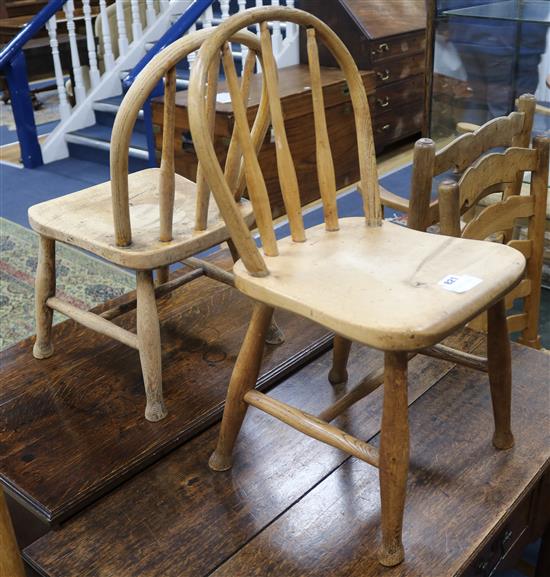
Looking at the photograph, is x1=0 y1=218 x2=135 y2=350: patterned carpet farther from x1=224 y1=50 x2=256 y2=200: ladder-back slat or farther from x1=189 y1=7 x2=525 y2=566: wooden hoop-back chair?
x1=189 y1=7 x2=525 y2=566: wooden hoop-back chair

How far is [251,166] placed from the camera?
3.70ft

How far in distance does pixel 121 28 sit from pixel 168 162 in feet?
11.4

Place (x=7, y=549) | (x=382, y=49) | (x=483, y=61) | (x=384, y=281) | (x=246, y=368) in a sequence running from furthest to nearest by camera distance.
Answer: (x=382, y=49) → (x=483, y=61) → (x=246, y=368) → (x=384, y=281) → (x=7, y=549)

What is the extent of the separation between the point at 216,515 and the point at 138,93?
73 cm

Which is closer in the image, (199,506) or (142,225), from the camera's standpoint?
(199,506)

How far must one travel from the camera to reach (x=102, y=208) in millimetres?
1578

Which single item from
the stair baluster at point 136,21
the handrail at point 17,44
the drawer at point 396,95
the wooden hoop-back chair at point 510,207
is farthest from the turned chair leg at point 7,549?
the stair baluster at point 136,21

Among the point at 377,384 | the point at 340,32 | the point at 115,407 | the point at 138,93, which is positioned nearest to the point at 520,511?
the point at 377,384

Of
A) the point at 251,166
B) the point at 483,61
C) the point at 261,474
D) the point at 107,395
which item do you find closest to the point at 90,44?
the point at 483,61

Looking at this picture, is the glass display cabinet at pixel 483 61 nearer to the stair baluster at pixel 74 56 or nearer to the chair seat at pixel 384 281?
the chair seat at pixel 384 281

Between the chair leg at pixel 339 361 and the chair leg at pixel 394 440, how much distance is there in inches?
17.9

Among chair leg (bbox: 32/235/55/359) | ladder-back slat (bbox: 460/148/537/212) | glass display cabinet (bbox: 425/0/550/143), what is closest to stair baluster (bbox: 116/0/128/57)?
glass display cabinet (bbox: 425/0/550/143)

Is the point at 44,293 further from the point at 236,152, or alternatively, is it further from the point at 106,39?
the point at 106,39

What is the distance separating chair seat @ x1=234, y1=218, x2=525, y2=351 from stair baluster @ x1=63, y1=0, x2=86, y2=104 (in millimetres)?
3562
